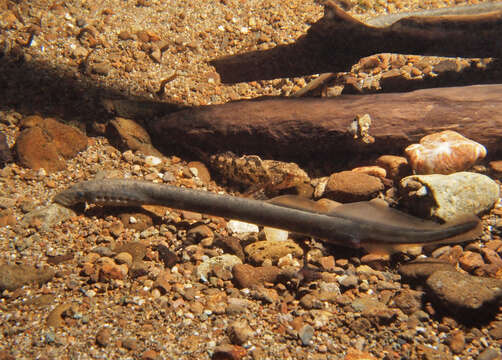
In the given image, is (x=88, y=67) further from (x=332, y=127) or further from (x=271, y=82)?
(x=332, y=127)

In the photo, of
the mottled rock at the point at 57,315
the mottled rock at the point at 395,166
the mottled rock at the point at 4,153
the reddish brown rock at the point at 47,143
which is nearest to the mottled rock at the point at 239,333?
the mottled rock at the point at 57,315

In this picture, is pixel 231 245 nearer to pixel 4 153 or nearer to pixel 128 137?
pixel 128 137

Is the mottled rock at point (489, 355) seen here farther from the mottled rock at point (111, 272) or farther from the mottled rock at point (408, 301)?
the mottled rock at point (111, 272)

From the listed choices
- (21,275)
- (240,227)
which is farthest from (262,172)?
(21,275)

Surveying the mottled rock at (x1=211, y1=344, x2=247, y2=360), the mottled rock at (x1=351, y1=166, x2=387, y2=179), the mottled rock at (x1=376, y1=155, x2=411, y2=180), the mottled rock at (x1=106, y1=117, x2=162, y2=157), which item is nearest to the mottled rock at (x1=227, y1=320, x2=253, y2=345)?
the mottled rock at (x1=211, y1=344, x2=247, y2=360)

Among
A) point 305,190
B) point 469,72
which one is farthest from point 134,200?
point 469,72

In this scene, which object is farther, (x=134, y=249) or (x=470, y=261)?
(x=134, y=249)

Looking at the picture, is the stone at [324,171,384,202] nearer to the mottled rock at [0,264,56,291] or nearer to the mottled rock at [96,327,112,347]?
the mottled rock at [96,327,112,347]
